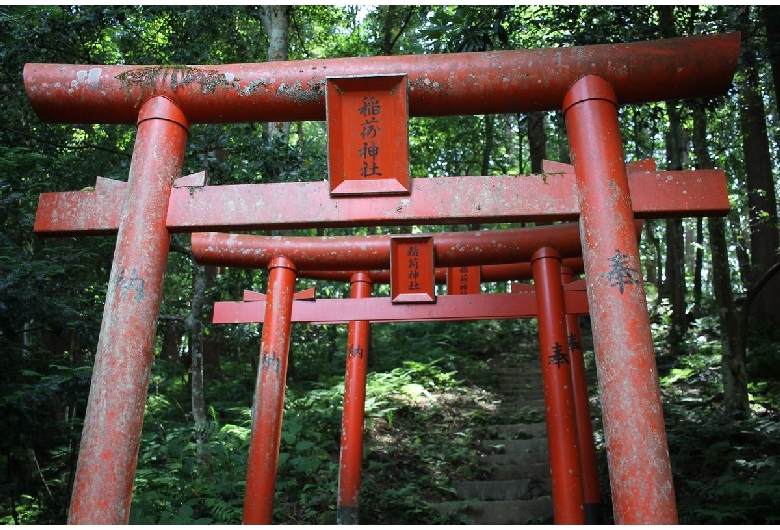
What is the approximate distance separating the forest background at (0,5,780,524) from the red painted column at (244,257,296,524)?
0.86 m

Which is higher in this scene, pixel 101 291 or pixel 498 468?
pixel 101 291

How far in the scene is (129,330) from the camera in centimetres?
449

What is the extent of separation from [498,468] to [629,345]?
7254 mm

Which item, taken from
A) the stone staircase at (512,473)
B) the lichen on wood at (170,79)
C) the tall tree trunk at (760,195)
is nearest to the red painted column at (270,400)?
the stone staircase at (512,473)

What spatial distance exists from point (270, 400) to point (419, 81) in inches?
174

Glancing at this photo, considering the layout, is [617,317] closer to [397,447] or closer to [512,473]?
[512,473]

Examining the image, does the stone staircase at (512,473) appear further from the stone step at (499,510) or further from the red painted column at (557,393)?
the red painted column at (557,393)

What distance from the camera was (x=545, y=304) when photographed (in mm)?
7641

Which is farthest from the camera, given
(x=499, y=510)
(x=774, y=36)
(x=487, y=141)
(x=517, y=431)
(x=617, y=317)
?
(x=487, y=141)

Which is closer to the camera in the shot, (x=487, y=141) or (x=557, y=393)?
(x=557, y=393)

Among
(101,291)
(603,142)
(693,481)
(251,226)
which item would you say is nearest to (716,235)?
(693,481)

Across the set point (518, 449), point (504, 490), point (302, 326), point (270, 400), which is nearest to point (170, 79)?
point (270, 400)

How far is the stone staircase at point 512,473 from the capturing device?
364 inches

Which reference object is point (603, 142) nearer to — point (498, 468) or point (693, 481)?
point (693, 481)
